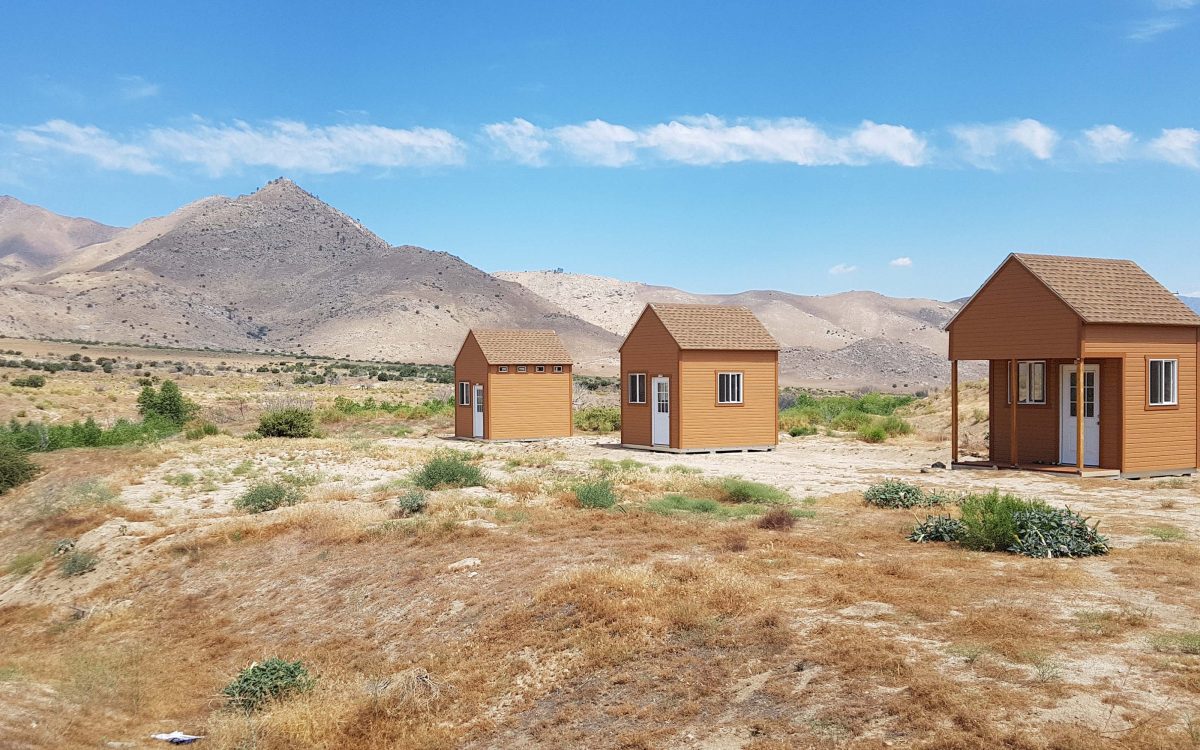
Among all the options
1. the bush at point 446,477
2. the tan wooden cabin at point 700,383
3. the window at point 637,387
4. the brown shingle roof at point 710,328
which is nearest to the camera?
the bush at point 446,477

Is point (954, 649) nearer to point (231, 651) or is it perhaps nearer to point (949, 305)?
point (231, 651)

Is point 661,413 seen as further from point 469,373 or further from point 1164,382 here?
point 1164,382

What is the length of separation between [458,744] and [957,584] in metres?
5.40

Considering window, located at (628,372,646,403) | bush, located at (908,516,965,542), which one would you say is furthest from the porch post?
window, located at (628,372,646,403)

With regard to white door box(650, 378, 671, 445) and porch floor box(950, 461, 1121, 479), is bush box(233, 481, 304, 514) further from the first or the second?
porch floor box(950, 461, 1121, 479)

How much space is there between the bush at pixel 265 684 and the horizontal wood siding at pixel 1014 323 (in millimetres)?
17076

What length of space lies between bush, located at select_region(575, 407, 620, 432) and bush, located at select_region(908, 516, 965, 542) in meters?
25.9

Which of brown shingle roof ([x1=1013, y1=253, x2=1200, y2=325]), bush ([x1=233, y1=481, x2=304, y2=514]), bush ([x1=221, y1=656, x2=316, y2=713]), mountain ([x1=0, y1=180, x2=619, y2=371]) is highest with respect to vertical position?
mountain ([x1=0, y1=180, x2=619, y2=371])

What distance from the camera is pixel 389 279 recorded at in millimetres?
142625

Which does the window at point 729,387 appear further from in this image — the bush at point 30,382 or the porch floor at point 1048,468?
the bush at point 30,382

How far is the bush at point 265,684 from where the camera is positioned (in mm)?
8984

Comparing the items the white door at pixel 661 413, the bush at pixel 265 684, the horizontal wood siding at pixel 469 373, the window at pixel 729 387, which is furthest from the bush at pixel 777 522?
the horizontal wood siding at pixel 469 373

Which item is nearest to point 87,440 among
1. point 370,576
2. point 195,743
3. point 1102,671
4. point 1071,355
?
point 370,576

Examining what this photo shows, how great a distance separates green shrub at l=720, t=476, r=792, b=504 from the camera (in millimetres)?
16797
